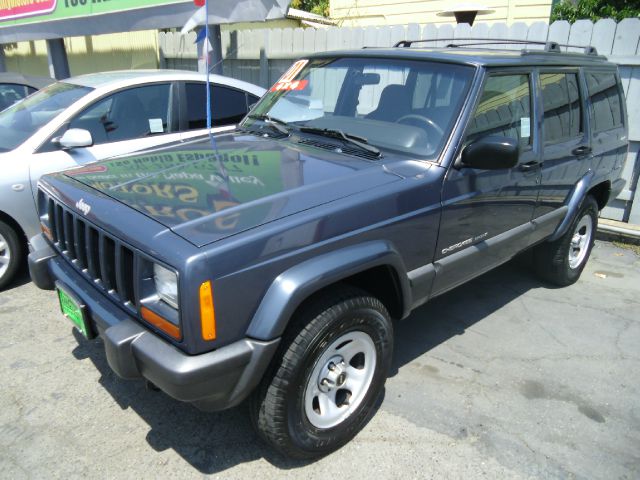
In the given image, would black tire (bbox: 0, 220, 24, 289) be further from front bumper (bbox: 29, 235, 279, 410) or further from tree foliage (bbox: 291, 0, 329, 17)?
tree foliage (bbox: 291, 0, 329, 17)

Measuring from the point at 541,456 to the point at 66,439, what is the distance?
2.50 m

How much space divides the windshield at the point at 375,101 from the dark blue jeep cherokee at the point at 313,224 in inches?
0.4

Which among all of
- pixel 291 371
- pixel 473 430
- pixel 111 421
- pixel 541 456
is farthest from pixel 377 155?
pixel 111 421

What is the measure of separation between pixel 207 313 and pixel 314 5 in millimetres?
21084

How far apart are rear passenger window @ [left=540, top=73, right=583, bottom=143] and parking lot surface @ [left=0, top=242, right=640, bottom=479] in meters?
1.48

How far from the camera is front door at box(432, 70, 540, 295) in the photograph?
2984 mm

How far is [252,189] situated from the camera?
98.4 inches

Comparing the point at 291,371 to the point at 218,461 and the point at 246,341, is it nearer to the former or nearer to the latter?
the point at 246,341

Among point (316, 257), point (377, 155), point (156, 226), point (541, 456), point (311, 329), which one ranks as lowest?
point (541, 456)

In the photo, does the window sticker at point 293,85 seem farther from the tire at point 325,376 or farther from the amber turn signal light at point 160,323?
the amber turn signal light at point 160,323

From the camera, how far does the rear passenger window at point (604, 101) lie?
→ 14.0 ft

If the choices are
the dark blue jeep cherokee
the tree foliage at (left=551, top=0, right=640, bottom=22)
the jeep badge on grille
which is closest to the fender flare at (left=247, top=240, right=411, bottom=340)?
the dark blue jeep cherokee

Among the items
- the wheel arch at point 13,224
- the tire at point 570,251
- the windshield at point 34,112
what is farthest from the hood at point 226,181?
the tire at point 570,251

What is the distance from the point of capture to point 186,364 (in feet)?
6.66
